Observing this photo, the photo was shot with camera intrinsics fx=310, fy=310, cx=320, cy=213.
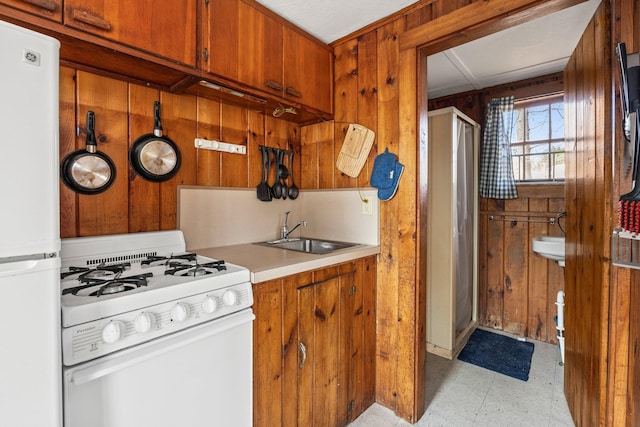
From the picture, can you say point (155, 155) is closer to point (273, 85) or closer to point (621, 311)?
point (273, 85)

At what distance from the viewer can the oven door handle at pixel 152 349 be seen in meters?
0.84

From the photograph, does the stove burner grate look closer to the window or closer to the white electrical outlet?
the white electrical outlet

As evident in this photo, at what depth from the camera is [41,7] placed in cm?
100

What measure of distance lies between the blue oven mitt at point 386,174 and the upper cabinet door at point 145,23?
110 cm

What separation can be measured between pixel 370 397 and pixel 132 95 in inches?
83.0

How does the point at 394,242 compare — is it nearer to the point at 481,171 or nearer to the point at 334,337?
the point at 334,337

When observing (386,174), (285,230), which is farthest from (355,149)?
(285,230)

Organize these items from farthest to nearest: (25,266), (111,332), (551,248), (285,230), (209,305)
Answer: (551,248)
(285,230)
(209,305)
(111,332)
(25,266)

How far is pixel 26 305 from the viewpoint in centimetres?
69

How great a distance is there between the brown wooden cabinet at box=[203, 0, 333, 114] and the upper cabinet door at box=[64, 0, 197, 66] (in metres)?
0.08

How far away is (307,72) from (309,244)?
1.12 m

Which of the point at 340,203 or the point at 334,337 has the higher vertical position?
the point at 340,203

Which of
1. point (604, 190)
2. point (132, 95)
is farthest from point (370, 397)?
point (132, 95)

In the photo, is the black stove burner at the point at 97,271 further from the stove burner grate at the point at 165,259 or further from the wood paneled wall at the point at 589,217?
the wood paneled wall at the point at 589,217
